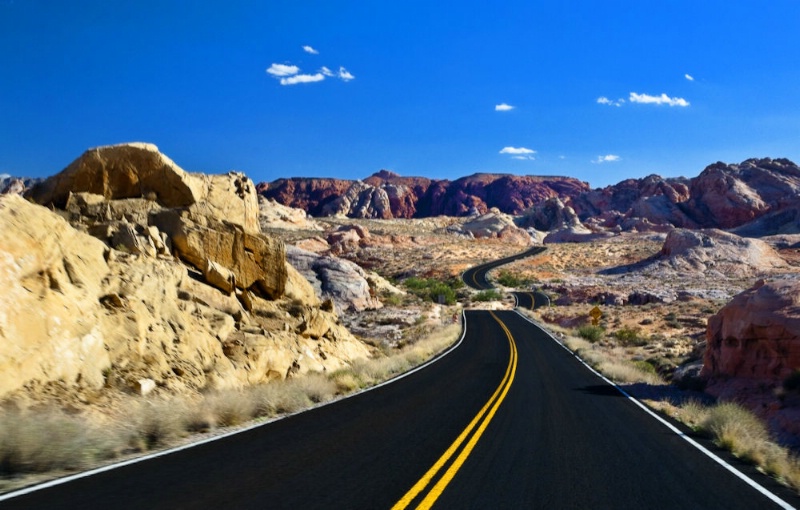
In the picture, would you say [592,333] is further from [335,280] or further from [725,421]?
[725,421]

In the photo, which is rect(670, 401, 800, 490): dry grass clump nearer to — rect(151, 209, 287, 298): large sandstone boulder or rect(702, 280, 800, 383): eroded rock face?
rect(702, 280, 800, 383): eroded rock face

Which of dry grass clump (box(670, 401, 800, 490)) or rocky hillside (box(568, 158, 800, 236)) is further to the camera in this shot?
rocky hillside (box(568, 158, 800, 236))

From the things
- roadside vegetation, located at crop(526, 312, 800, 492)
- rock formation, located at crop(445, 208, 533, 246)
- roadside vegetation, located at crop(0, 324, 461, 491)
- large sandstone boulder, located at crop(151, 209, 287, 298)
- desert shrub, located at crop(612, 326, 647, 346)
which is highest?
rock formation, located at crop(445, 208, 533, 246)

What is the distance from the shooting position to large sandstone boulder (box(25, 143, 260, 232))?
17516 mm

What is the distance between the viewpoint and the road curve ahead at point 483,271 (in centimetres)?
7338

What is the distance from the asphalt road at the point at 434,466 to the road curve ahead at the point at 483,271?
5976 centimetres

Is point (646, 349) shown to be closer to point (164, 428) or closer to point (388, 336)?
point (388, 336)

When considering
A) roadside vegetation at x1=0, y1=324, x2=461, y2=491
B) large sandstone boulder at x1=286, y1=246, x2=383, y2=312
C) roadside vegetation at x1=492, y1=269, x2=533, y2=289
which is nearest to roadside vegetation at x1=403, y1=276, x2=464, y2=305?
roadside vegetation at x1=492, y1=269, x2=533, y2=289

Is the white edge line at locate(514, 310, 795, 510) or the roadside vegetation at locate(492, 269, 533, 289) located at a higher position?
the roadside vegetation at locate(492, 269, 533, 289)

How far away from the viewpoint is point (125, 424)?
8234mm

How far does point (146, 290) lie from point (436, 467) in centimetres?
930

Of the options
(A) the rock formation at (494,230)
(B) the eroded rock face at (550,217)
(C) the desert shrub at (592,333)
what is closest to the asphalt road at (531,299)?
(C) the desert shrub at (592,333)

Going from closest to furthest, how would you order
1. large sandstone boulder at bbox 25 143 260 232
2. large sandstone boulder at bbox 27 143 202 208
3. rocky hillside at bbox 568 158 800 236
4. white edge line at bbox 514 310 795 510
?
white edge line at bbox 514 310 795 510 < large sandstone boulder at bbox 25 143 260 232 < large sandstone boulder at bbox 27 143 202 208 < rocky hillside at bbox 568 158 800 236

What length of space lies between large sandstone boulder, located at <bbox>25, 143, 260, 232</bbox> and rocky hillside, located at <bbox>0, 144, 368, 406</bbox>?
40 mm
